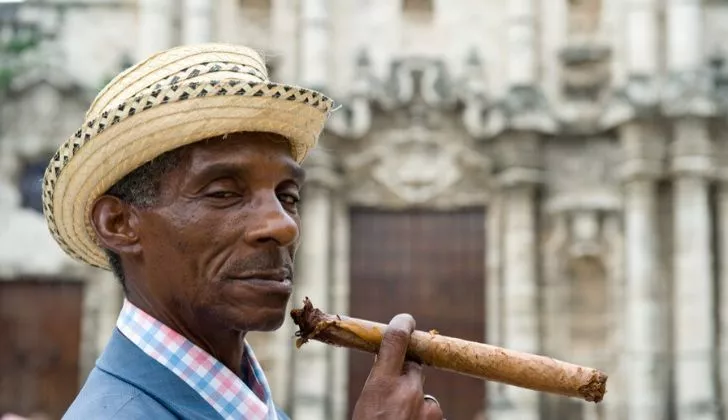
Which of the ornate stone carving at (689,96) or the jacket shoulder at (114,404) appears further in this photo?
the ornate stone carving at (689,96)

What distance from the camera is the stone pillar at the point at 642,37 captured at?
39.5 feet

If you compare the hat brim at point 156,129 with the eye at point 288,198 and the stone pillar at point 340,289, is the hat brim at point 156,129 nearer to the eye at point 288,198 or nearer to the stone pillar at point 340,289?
the eye at point 288,198

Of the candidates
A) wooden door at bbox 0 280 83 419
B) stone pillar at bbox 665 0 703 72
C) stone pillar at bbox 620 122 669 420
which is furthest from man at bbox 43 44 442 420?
wooden door at bbox 0 280 83 419

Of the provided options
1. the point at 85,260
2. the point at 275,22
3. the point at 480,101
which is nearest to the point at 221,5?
the point at 275,22

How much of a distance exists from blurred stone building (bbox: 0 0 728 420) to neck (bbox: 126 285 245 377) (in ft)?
33.2

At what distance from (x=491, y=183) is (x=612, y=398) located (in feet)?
8.92

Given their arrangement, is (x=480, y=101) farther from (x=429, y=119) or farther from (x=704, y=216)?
(x=704, y=216)

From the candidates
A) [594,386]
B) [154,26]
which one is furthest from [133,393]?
[154,26]

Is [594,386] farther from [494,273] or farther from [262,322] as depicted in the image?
[494,273]

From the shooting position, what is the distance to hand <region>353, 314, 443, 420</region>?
1646 millimetres

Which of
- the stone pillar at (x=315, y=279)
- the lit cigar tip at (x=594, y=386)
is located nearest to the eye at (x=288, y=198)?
the lit cigar tip at (x=594, y=386)

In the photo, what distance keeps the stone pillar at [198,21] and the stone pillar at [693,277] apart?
208 inches

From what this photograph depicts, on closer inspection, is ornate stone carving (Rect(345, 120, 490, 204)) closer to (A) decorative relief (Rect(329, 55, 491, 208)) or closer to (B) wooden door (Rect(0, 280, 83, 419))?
(A) decorative relief (Rect(329, 55, 491, 208))

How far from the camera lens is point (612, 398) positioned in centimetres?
1188
